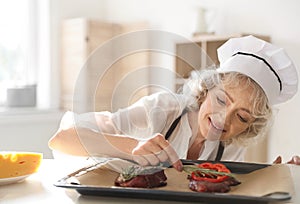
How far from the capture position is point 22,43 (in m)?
3.04

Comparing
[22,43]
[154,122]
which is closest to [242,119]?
[154,122]

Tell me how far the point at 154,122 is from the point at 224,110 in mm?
205

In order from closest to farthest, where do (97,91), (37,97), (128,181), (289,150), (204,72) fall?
(128,181)
(97,91)
(204,72)
(289,150)
(37,97)

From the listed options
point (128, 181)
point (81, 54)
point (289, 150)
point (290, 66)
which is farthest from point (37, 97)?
point (128, 181)

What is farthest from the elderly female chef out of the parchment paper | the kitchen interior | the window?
the window

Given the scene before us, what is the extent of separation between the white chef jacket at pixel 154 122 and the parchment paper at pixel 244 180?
208mm

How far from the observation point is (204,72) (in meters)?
1.41

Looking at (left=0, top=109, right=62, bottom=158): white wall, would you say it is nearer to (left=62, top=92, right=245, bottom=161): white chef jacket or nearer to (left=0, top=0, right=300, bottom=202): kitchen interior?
(left=0, top=0, right=300, bottom=202): kitchen interior

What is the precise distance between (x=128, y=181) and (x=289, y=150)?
5.65 feet

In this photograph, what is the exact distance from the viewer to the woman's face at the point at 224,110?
4.19 ft

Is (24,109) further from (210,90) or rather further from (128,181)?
(128,181)

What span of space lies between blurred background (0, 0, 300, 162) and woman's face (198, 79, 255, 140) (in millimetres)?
1183

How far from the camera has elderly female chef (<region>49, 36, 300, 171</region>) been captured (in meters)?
1.21

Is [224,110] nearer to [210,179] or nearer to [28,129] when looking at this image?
[210,179]
